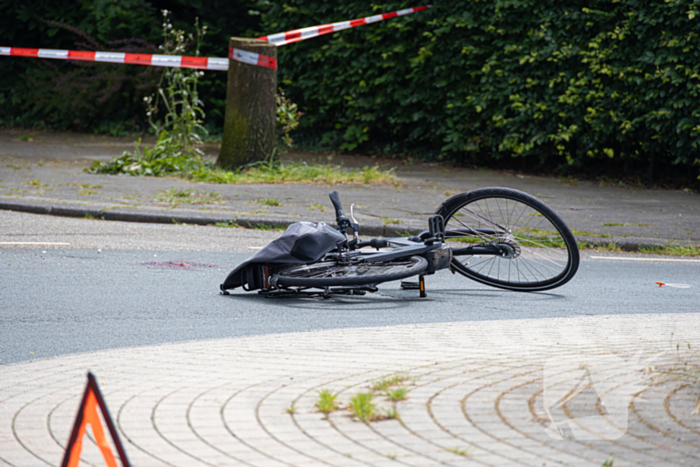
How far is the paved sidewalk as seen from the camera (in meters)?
8.48

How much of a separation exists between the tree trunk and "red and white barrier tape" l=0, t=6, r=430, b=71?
89 millimetres

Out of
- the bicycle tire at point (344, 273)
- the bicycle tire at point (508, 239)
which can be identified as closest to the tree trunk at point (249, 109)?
the bicycle tire at point (508, 239)

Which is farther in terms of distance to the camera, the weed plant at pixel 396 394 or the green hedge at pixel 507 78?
the green hedge at pixel 507 78

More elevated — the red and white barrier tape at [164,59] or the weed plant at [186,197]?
the red and white barrier tape at [164,59]

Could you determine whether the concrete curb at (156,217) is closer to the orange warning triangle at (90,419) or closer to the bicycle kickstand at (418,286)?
the bicycle kickstand at (418,286)

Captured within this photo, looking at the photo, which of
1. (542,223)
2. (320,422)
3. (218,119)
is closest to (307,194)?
(542,223)

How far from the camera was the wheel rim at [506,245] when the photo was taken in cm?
558

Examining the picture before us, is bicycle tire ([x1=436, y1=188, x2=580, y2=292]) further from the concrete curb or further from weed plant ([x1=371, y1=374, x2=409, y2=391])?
weed plant ([x1=371, y1=374, x2=409, y2=391])

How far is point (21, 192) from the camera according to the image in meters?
9.76

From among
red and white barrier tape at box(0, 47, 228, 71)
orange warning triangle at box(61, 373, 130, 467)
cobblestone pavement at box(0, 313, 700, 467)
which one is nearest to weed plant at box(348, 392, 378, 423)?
cobblestone pavement at box(0, 313, 700, 467)

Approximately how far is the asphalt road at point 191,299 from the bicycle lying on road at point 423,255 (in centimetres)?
13

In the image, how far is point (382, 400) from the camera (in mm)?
3016

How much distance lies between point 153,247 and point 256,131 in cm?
519

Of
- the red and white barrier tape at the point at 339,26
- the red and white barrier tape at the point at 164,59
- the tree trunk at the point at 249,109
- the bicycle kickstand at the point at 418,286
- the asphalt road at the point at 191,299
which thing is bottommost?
the asphalt road at the point at 191,299
